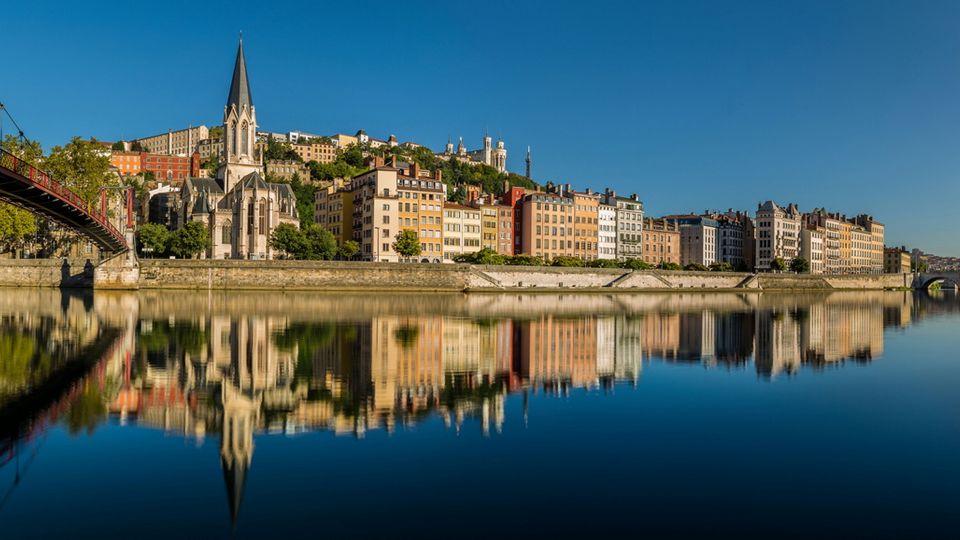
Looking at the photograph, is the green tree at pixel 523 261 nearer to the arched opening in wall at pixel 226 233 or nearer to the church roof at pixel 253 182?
the church roof at pixel 253 182

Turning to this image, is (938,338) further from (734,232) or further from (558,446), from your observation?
(734,232)

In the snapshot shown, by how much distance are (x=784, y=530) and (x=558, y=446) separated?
16.9 ft

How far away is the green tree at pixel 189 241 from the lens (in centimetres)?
8938

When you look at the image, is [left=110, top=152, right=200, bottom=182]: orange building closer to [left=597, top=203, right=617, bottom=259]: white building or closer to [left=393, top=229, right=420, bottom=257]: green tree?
[left=393, top=229, right=420, bottom=257]: green tree

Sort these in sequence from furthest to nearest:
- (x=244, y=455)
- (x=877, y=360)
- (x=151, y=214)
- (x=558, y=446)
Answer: (x=151, y=214)
(x=877, y=360)
(x=558, y=446)
(x=244, y=455)

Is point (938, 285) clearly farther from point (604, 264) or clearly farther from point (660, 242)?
point (604, 264)

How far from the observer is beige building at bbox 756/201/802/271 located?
484 feet

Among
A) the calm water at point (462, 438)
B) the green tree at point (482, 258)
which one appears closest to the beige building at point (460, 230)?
the green tree at point (482, 258)

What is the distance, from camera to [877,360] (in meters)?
30.9

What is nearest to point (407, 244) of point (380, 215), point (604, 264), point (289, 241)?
point (380, 215)

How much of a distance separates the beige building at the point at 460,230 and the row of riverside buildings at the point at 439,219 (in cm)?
14

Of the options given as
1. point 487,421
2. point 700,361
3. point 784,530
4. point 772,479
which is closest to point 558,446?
point 487,421

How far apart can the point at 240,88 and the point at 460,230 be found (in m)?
34.8

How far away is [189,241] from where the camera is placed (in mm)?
89188
